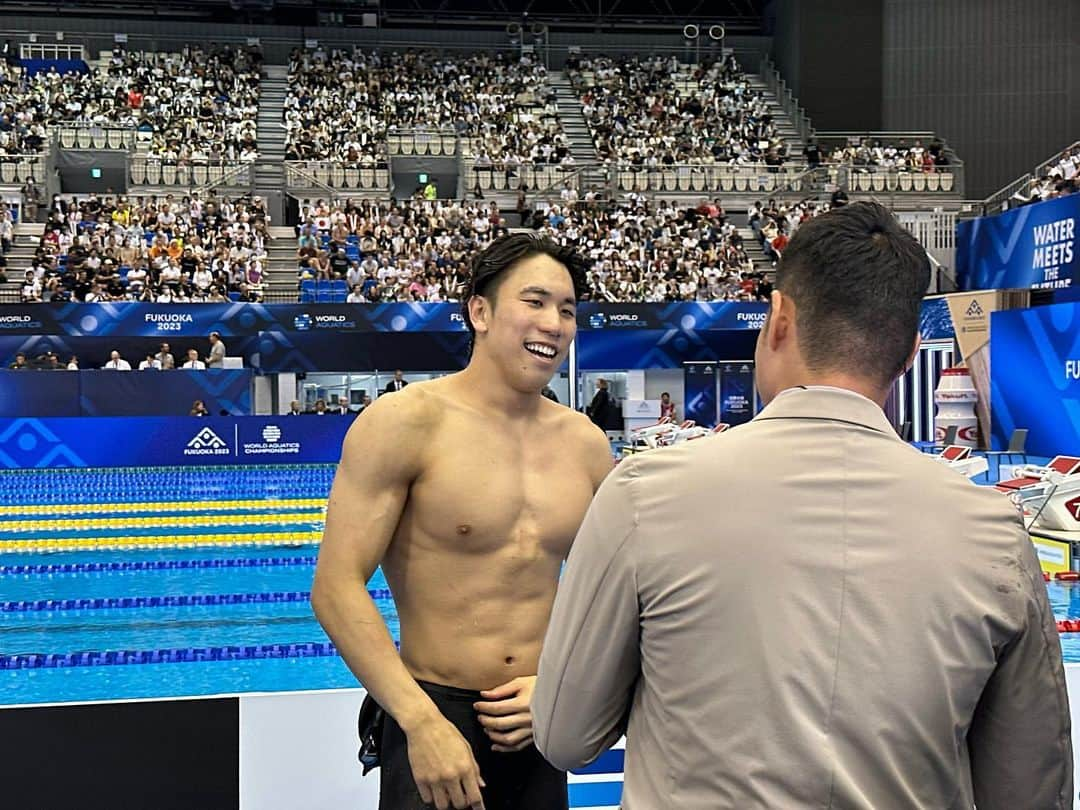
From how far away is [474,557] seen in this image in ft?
7.23

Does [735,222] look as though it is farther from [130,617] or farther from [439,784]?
[439,784]

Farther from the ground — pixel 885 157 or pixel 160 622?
pixel 885 157

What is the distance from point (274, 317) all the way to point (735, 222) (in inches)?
409

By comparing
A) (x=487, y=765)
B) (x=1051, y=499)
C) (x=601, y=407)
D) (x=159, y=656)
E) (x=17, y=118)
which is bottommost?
(x=159, y=656)

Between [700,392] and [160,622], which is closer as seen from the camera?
[160,622]

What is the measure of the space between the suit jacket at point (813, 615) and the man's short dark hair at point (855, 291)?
0.20ft

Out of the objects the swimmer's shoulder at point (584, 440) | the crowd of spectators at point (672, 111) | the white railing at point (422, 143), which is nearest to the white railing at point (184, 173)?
the white railing at point (422, 143)

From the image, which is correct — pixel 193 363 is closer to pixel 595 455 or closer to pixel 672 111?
pixel 672 111

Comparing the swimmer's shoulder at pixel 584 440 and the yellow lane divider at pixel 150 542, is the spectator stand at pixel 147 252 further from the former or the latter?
the swimmer's shoulder at pixel 584 440

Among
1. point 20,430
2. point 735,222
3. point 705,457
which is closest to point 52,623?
point 705,457

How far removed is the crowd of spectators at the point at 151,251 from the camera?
63.1 feet

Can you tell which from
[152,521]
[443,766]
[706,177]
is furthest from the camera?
[706,177]

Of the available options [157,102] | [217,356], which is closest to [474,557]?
[217,356]

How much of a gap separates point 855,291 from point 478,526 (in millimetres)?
1069
